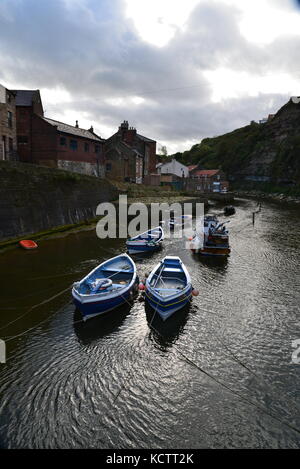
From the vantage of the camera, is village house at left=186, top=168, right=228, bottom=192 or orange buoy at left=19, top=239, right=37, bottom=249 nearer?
orange buoy at left=19, top=239, right=37, bottom=249

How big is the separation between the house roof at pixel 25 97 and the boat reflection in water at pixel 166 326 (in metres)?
40.4

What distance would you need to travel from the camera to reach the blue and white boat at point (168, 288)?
53.9 feet

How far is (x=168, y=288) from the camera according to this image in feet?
61.9

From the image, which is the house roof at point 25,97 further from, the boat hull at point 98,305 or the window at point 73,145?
the boat hull at point 98,305

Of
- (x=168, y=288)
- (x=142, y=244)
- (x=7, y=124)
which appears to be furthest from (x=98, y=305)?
(x=7, y=124)

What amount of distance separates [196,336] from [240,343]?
7.49 feet

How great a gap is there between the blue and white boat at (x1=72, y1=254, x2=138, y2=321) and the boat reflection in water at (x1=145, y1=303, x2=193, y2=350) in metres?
1.88

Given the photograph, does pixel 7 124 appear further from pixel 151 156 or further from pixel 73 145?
pixel 151 156

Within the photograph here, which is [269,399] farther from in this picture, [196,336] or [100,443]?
[100,443]

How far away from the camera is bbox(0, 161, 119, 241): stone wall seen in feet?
94.8

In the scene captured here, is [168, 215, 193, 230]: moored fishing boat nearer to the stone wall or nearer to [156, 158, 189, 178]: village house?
the stone wall

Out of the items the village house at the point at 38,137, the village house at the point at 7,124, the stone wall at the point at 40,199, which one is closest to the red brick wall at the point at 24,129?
the village house at the point at 38,137

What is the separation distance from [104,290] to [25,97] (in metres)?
40.9

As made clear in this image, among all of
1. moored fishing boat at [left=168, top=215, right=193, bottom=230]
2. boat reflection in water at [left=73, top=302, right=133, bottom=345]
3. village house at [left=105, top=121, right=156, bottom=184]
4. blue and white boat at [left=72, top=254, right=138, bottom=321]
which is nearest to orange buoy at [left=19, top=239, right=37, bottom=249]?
blue and white boat at [left=72, top=254, right=138, bottom=321]
